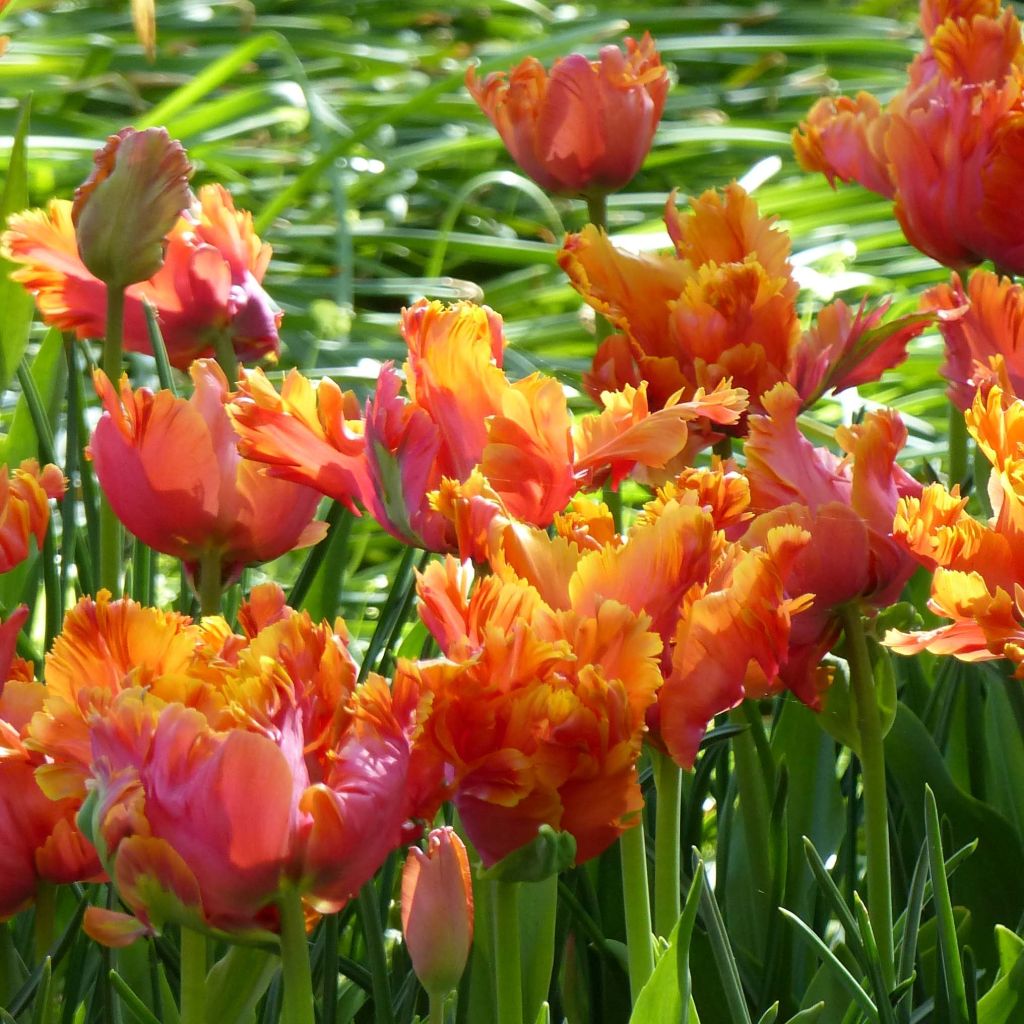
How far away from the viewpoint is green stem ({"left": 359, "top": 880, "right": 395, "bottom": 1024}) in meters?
0.56

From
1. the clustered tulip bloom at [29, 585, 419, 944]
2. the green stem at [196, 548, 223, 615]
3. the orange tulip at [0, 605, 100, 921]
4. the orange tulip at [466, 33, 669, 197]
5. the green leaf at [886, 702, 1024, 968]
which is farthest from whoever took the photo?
the orange tulip at [466, 33, 669, 197]

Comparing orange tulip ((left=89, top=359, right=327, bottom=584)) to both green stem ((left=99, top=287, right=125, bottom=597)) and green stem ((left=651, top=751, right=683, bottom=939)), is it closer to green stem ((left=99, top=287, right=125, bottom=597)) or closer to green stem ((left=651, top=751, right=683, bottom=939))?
green stem ((left=99, top=287, right=125, bottom=597))

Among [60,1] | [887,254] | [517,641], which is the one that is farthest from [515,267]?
[517,641]

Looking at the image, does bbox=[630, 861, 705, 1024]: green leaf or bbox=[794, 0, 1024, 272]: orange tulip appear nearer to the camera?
bbox=[630, 861, 705, 1024]: green leaf

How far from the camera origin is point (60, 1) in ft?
10.5

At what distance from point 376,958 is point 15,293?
1.62 ft

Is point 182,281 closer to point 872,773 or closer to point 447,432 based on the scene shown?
point 447,432

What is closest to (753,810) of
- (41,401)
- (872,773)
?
(872,773)

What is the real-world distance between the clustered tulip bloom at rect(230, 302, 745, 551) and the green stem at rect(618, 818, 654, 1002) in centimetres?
12

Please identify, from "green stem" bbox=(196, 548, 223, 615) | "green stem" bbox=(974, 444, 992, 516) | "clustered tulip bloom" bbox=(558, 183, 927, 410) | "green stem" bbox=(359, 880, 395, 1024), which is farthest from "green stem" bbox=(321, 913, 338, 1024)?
"green stem" bbox=(974, 444, 992, 516)

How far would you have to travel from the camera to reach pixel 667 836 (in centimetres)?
47

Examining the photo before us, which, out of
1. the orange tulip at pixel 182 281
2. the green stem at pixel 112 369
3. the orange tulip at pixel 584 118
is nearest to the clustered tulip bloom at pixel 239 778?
the green stem at pixel 112 369

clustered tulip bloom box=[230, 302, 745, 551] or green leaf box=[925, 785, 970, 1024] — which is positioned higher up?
clustered tulip bloom box=[230, 302, 745, 551]

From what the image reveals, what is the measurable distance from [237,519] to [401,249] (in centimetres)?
179
